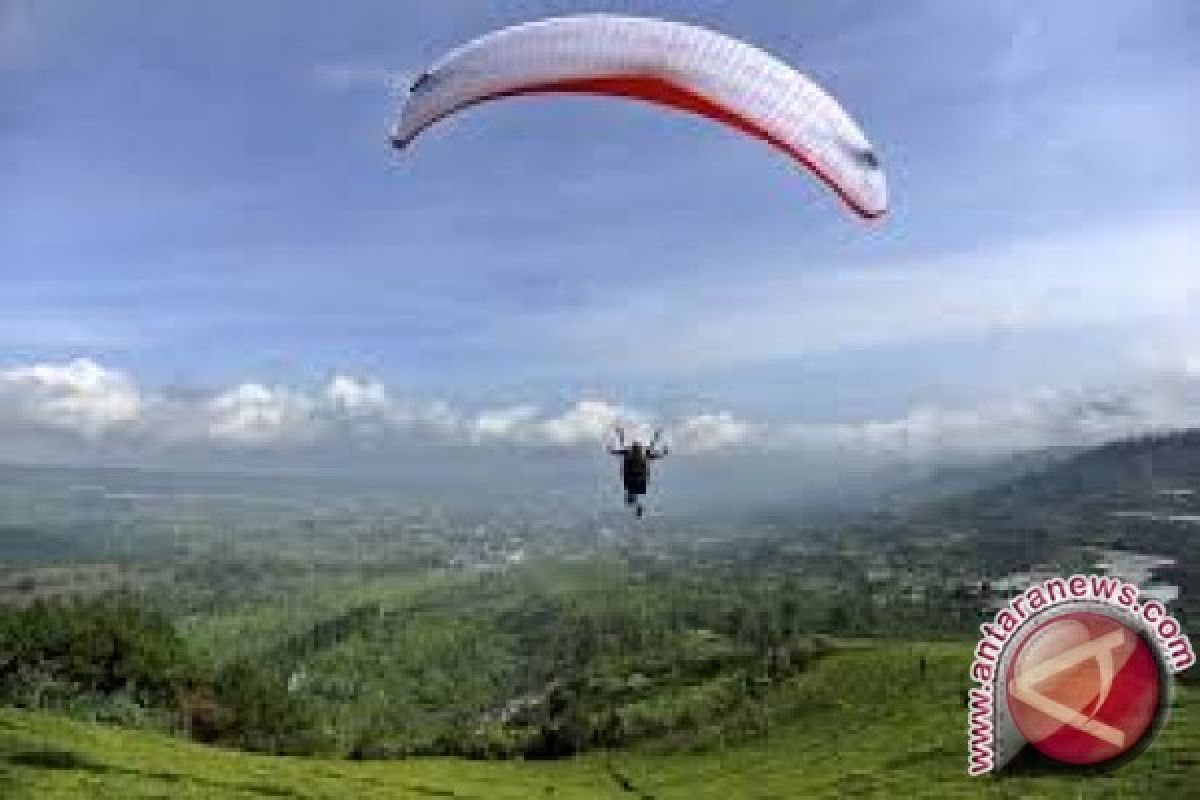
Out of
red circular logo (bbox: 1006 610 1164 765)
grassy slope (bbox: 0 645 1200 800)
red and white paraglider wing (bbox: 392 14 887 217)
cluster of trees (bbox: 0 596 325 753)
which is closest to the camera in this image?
red and white paraglider wing (bbox: 392 14 887 217)

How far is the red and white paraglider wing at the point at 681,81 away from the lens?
85.8 feet

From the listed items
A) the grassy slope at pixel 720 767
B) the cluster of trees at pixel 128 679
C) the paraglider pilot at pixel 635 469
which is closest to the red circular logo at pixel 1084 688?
the grassy slope at pixel 720 767

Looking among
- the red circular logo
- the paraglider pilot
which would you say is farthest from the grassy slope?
the paraglider pilot

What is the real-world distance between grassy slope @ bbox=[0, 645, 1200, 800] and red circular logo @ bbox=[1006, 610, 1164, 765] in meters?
2.32

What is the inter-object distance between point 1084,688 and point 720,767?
116 ft

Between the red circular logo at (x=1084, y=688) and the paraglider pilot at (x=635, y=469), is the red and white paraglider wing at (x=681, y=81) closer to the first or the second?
the paraglider pilot at (x=635, y=469)

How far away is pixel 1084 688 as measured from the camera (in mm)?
68438

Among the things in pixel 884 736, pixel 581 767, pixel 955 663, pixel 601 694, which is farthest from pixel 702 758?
pixel 601 694

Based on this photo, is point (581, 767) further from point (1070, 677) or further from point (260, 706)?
point (1070, 677)

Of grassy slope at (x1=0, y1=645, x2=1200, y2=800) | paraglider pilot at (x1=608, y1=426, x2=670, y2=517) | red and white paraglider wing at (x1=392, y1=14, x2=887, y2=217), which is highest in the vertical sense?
red and white paraglider wing at (x1=392, y1=14, x2=887, y2=217)

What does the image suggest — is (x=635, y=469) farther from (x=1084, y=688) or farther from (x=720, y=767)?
(x=720, y=767)

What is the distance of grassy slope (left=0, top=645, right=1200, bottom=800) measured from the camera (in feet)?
199

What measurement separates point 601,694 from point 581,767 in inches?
3286

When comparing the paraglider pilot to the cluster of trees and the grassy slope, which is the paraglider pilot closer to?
the grassy slope
